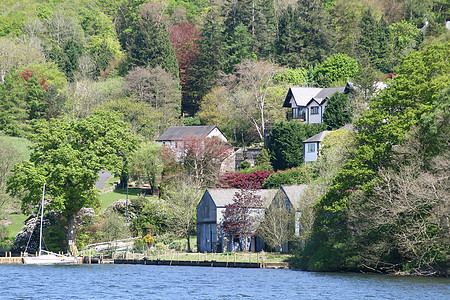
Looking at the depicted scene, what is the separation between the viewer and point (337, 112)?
9881cm

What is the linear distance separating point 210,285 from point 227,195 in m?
29.4

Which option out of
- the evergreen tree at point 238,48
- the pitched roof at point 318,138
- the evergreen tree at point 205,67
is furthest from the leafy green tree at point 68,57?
the pitched roof at point 318,138

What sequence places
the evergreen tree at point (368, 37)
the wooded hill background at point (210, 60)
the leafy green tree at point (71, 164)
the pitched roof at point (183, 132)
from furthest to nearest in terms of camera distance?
the evergreen tree at point (368, 37)
the wooded hill background at point (210, 60)
the pitched roof at point (183, 132)
the leafy green tree at point (71, 164)

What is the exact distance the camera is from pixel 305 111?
349 feet

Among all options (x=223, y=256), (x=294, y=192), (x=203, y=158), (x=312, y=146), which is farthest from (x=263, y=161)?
(x=223, y=256)

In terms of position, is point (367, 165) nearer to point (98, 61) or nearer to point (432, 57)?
point (432, 57)

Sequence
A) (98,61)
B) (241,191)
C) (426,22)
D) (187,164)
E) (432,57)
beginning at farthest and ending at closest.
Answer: (98,61) → (426,22) → (187,164) → (241,191) → (432,57)

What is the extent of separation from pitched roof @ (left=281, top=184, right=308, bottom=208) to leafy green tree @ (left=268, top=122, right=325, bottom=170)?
22.9m

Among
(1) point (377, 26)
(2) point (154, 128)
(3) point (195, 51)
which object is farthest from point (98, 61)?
(1) point (377, 26)

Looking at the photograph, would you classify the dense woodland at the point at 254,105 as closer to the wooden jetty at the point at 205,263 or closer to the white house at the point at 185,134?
the wooden jetty at the point at 205,263

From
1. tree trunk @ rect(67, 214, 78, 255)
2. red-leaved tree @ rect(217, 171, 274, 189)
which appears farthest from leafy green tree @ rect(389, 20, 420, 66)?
tree trunk @ rect(67, 214, 78, 255)

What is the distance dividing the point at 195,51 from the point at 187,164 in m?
48.6

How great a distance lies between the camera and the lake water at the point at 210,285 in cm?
4369

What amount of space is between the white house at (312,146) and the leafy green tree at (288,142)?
4.61ft
